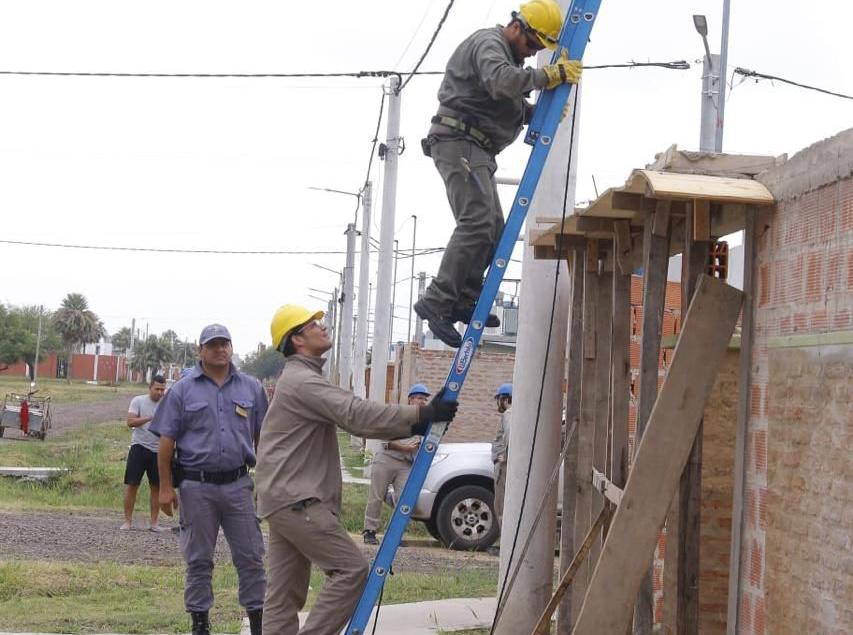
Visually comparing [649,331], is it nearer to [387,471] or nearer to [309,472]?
[309,472]

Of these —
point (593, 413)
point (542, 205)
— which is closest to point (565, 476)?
point (593, 413)

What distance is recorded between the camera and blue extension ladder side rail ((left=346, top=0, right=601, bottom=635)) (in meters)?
6.64

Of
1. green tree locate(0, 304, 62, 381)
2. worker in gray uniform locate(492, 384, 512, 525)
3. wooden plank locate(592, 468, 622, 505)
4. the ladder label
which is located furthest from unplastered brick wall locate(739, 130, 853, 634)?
green tree locate(0, 304, 62, 381)

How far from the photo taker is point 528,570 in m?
8.12

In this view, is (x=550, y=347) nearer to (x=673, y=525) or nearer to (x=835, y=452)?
(x=673, y=525)

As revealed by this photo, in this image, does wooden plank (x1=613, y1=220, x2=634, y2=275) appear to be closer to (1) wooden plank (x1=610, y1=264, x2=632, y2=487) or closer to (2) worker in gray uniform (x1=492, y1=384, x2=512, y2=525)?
(1) wooden plank (x1=610, y1=264, x2=632, y2=487)

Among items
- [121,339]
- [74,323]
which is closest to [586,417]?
[74,323]

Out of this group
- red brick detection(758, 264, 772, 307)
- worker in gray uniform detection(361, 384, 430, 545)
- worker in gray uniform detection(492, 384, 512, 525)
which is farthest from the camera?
worker in gray uniform detection(361, 384, 430, 545)

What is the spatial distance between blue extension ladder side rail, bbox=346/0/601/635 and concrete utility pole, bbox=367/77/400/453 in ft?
62.1

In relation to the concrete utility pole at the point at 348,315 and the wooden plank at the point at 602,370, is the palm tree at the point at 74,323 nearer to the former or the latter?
the concrete utility pole at the point at 348,315

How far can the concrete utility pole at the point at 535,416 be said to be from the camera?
8.12 m

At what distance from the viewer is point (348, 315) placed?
4388 cm

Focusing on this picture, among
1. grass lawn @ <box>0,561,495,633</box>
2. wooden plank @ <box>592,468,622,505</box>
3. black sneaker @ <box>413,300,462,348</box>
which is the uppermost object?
black sneaker @ <box>413,300,462,348</box>

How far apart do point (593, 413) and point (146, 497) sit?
38.5 feet
